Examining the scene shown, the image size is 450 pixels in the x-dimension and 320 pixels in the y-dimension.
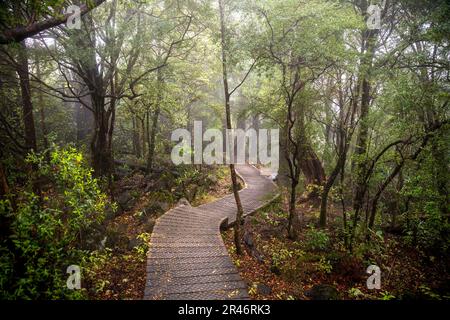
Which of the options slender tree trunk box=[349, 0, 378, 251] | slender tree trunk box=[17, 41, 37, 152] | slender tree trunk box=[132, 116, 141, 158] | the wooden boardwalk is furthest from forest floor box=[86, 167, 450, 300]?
slender tree trunk box=[132, 116, 141, 158]

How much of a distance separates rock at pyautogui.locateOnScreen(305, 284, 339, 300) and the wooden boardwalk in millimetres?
1991

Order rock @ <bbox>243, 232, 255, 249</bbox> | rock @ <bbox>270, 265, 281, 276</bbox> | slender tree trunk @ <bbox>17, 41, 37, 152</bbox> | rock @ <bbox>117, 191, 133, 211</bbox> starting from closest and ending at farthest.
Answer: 1. rock @ <bbox>270, 265, 281, 276</bbox>
2. rock @ <bbox>243, 232, 255, 249</bbox>
3. slender tree trunk @ <bbox>17, 41, 37, 152</bbox>
4. rock @ <bbox>117, 191, 133, 211</bbox>

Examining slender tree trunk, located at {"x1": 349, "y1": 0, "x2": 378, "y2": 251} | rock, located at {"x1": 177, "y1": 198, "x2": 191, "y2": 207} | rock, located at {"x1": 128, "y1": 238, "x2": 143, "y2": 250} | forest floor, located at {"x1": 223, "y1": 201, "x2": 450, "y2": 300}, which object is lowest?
forest floor, located at {"x1": 223, "y1": 201, "x2": 450, "y2": 300}

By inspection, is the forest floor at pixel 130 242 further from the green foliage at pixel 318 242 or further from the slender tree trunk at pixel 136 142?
the green foliage at pixel 318 242

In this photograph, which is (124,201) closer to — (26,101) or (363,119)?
(26,101)

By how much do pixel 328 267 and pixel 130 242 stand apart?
667cm

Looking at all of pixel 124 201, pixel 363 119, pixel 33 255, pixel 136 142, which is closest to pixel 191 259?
pixel 33 255

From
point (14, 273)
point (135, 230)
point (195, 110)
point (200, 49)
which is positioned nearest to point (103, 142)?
point (135, 230)

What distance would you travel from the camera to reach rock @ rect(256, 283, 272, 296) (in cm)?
661

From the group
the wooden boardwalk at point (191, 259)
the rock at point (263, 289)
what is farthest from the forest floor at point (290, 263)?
the wooden boardwalk at point (191, 259)

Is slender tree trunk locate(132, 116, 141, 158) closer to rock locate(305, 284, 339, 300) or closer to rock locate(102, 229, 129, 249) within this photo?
rock locate(102, 229, 129, 249)

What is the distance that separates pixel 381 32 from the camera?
1074 cm

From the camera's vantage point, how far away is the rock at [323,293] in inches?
262

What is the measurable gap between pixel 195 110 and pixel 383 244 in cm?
2145
